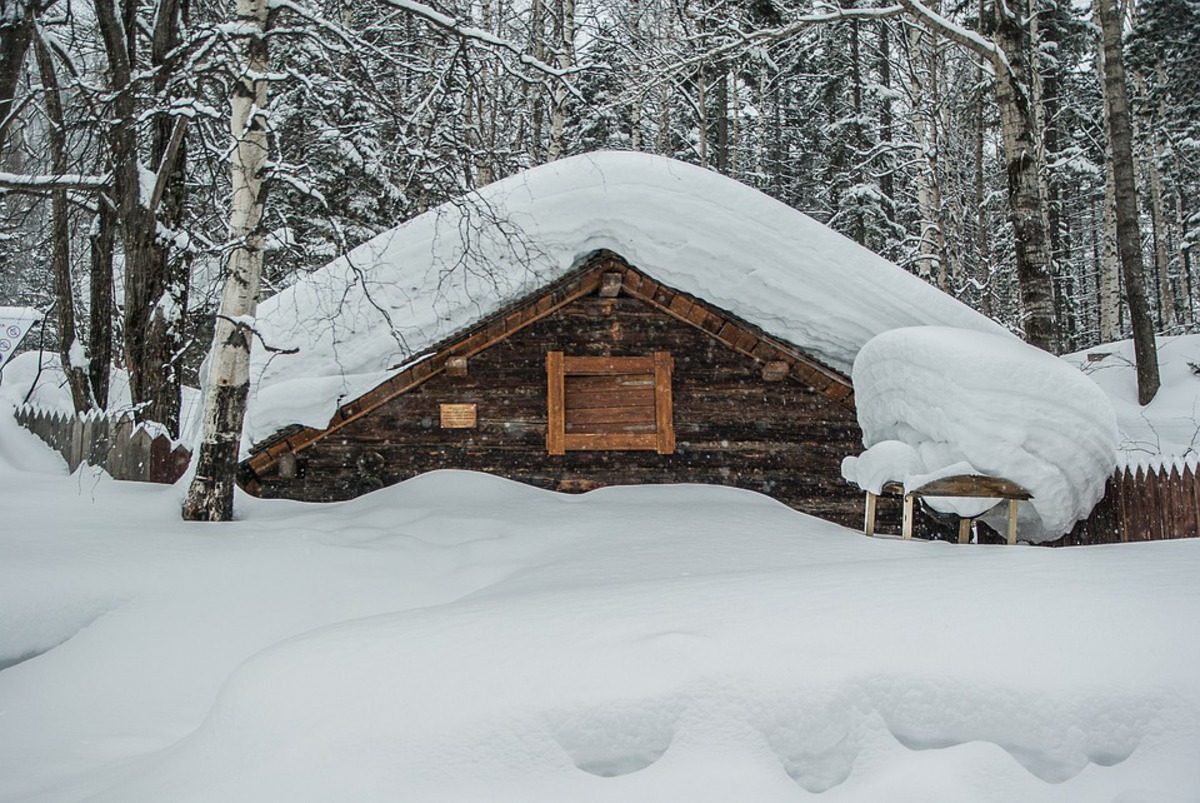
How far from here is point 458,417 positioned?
8828 mm

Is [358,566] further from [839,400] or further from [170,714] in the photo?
[839,400]

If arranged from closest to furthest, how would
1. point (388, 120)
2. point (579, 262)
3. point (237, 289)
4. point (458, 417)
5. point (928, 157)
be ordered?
point (237, 289) → point (388, 120) → point (579, 262) → point (458, 417) → point (928, 157)

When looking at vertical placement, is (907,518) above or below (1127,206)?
below

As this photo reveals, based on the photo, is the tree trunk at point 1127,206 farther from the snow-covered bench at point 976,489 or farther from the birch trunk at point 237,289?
the birch trunk at point 237,289

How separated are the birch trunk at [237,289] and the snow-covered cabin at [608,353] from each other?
1622 mm

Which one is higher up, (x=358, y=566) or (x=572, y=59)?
(x=572, y=59)

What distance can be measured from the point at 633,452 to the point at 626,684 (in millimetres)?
5729

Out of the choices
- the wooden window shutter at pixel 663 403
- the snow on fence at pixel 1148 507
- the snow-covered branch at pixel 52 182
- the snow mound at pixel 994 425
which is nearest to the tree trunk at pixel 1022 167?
the snow mound at pixel 994 425

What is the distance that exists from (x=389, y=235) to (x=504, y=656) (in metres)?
6.80

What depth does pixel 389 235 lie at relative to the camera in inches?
369

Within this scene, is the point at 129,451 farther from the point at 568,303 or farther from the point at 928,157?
the point at 928,157

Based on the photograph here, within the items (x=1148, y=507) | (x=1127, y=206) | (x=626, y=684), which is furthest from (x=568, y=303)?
(x=1127, y=206)

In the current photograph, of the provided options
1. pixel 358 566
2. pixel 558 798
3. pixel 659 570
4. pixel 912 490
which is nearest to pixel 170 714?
pixel 358 566

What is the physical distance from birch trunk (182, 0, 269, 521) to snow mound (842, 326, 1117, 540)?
5243 mm
